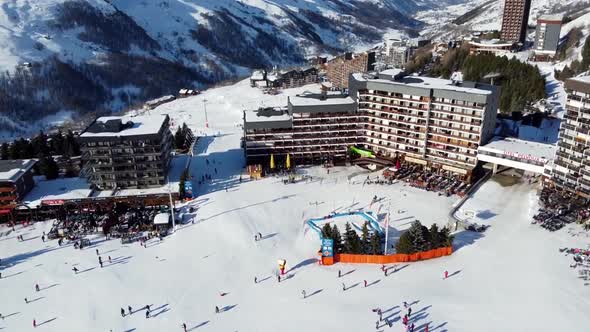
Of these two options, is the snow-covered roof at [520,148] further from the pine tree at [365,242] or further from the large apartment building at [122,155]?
the large apartment building at [122,155]

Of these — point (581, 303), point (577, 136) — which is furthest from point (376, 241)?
point (577, 136)

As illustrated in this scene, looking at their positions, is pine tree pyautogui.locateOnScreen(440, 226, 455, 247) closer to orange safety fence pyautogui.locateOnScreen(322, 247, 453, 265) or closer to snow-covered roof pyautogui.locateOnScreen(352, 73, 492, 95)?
orange safety fence pyautogui.locateOnScreen(322, 247, 453, 265)

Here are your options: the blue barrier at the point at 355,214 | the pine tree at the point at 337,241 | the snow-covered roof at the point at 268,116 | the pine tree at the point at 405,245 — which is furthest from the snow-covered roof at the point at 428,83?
the pine tree at the point at 337,241

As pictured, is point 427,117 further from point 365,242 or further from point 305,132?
point 365,242

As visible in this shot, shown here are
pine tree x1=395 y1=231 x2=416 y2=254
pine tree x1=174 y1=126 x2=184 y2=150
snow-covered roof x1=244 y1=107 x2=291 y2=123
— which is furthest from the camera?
pine tree x1=174 y1=126 x2=184 y2=150

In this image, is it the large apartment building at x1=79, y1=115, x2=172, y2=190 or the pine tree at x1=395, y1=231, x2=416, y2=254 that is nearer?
the pine tree at x1=395, y1=231, x2=416, y2=254

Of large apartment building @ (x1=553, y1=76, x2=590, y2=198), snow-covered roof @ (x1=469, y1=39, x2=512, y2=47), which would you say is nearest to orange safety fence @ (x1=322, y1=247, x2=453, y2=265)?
large apartment building @ (x1=553, y1=76, x2=590, y2=198)

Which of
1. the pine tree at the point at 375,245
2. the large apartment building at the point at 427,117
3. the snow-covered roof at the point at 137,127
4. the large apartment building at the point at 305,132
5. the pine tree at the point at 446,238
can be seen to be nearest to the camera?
the pine tree at the point at 375,245
